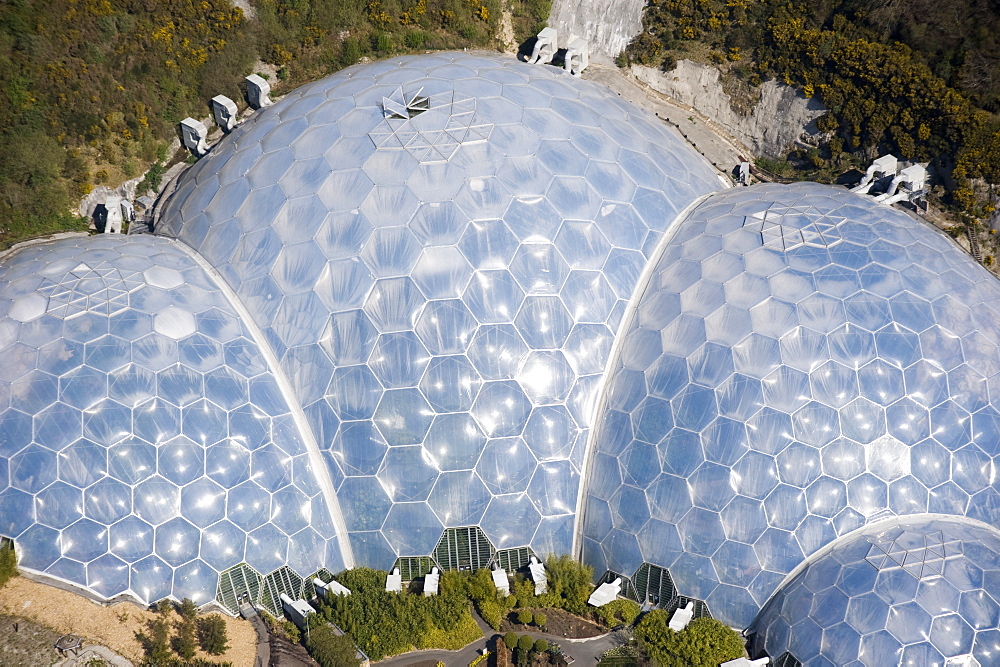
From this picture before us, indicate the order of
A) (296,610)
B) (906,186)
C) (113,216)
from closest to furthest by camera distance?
1. (296,610)
2. (113,216)
3. (906,186)

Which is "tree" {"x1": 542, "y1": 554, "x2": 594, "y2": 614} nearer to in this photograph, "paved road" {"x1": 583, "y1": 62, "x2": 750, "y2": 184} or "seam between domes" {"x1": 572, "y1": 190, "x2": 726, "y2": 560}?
"seam between domes" {"x1": 572, "y1": 190, "x2": 726, "y2": 560}

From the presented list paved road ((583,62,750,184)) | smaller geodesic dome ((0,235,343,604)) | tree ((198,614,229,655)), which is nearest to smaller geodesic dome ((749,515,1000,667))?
smaller geodesic dome ((0,235,343,604))

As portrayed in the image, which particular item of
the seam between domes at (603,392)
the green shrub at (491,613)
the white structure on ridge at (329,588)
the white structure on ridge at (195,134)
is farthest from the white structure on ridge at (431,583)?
the white structure on ridge at (195,134)

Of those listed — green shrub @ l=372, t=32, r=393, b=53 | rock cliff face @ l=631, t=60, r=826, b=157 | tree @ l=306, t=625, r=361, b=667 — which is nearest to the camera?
tree @ l=306, t=625, r=361, b=667

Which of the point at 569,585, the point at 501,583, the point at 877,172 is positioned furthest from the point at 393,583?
the point at 877,172

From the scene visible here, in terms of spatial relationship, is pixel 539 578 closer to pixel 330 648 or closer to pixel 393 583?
pixel 393 583

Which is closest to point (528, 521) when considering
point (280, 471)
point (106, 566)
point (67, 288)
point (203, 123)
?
point (280, 471)

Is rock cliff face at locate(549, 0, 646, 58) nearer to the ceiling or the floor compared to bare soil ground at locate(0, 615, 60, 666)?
nearer to the ceiling

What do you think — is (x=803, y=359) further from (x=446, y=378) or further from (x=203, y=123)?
(x=203, y=123)
